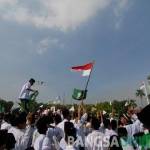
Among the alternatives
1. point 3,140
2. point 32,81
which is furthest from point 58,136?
point 32,81

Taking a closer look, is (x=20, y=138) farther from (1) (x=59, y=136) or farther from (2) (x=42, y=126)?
(1) (x=59, y=136)

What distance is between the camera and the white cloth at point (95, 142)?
32.3 ft

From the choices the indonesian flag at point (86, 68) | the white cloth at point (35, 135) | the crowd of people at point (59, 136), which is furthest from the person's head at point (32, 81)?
the white cloth at point (35, 135)

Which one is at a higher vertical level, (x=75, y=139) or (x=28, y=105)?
(x=28, y=105)

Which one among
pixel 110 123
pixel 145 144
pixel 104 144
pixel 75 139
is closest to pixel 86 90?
pixel 110 123

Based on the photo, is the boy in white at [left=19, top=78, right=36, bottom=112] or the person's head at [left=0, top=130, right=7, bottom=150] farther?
the boy in white at [left=19, top=78, right=36, bottom=112]

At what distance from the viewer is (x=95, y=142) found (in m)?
9.89

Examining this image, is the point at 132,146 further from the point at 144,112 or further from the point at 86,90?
the point at 86,90

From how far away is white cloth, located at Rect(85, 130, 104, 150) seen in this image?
9.85 m

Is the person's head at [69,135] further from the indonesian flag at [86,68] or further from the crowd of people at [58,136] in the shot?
the indonesian flag at [86,68]

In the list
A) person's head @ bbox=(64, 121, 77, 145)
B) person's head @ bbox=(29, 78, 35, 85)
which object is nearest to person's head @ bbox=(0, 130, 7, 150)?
person's head @ bbox=(64, 121, 77, 145)

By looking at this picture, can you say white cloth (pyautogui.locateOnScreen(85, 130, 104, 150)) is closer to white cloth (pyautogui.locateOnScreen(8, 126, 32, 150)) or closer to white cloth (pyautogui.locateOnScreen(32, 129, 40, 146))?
white cloth (pyautogui.locateOnScreen(32, 129, 40, 146))

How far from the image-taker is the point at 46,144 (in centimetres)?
902

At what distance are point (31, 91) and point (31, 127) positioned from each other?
9.97 meters
